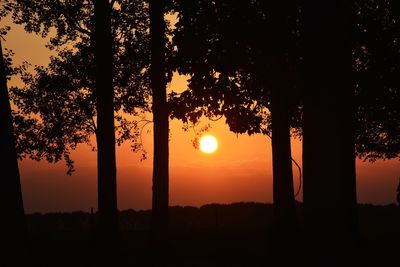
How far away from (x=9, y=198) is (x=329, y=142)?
439cm

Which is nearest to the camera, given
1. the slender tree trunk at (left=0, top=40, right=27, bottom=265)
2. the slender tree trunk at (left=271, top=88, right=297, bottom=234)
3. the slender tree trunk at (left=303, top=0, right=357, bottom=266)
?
the slender tree trunk at (left=303, top=0, right=357, bottom=266)

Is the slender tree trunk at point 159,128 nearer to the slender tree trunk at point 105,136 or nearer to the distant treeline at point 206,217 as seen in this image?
the slender tree trunk at point 105,136

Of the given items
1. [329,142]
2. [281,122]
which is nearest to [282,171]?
[281,122]

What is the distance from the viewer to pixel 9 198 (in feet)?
23.5

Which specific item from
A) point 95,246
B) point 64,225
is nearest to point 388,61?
point 95,246

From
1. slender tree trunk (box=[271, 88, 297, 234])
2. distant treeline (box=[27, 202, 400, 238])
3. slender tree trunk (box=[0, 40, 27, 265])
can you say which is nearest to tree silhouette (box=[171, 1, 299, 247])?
slender tree trunk (box=[271, 88, 297, 234])

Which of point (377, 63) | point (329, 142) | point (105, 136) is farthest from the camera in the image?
point (377, 63)

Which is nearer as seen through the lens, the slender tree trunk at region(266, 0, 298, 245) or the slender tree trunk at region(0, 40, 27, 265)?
the slender tree trunk at region(0, 40, 27, 265)

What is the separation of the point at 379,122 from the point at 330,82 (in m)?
26.0

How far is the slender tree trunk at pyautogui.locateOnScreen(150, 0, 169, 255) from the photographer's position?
17.5 meters

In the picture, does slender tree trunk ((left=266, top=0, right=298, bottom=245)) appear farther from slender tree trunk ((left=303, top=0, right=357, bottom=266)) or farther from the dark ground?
slender tree trunk ((left=303, top=0, right=357, bottom=266))

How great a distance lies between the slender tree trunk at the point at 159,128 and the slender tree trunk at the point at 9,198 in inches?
404

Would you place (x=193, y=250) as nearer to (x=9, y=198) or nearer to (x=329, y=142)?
(x=9, y=198)

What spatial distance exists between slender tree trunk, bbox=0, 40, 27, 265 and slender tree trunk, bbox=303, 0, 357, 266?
3.97 m
